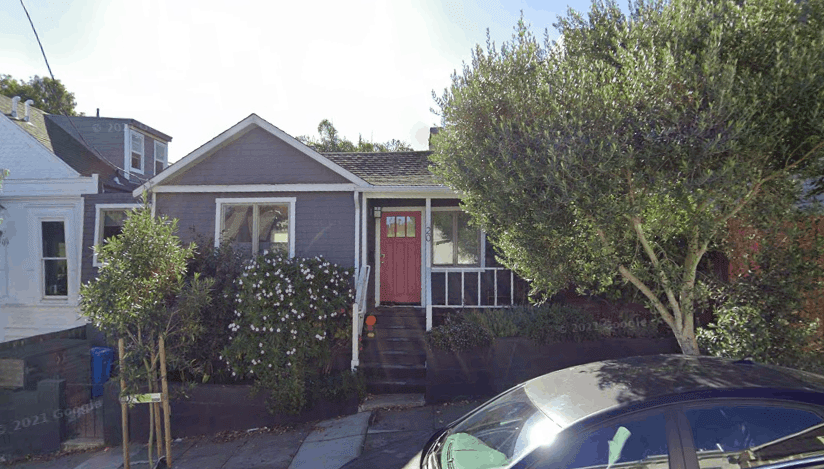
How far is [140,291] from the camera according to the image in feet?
19.6

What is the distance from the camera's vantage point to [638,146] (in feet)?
16.0

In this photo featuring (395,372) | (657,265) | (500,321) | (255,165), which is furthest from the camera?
(255,165)

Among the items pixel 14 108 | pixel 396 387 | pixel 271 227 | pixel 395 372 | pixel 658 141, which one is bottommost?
pixel 396 387

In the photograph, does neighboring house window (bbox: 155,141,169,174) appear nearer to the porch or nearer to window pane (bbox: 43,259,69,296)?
window pane (bbox: 43,259,69,296)

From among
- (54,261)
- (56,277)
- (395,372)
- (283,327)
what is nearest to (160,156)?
(54,261)

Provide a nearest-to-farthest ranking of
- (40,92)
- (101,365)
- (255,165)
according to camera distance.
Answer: (101,365), (255,165), (40,92)

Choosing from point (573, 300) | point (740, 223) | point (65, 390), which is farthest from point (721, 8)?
point (65, 390)

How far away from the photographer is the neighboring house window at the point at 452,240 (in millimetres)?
10906

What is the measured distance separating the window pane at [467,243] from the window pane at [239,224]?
13.7 ft

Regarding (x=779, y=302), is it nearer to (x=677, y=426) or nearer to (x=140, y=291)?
(x=677, y=426)

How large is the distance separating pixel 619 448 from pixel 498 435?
79cm

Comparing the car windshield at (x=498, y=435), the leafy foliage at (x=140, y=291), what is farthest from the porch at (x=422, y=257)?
the car windshield at (x=498, y=435)

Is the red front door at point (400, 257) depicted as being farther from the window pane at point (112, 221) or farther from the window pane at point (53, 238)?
the window pane at point (53, 238)

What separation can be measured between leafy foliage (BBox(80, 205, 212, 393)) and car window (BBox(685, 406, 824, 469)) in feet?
18.0
